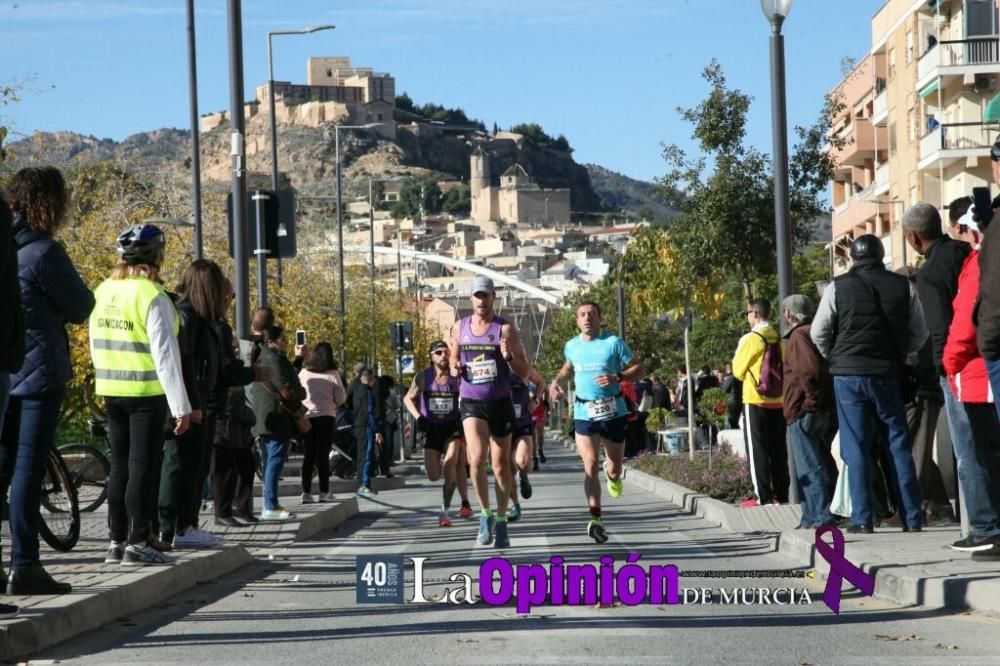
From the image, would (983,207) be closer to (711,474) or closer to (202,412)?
(202,412)

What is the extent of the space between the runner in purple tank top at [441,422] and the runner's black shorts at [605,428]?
405 centimetres

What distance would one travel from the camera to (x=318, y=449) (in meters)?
21.3

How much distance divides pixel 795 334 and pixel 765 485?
3.47 metres

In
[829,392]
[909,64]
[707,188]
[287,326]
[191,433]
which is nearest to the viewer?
[191,433]

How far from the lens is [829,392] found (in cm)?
1393

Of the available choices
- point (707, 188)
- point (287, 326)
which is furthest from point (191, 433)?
point (287, 326)

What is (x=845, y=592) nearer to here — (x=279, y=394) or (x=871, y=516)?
(x=871, y=516)

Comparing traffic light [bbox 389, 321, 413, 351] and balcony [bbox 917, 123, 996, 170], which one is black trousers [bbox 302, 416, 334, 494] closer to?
traffic light [bbox 389, 321, 413, 351]

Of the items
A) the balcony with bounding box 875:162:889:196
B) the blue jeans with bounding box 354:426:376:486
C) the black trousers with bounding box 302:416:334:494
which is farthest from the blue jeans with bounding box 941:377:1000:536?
the balcony with bounding box 875:162:889:196

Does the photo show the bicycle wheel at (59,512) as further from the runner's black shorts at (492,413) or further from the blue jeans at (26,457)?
the blue jeans at (26,457)

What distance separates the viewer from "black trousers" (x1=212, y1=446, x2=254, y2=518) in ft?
52.4

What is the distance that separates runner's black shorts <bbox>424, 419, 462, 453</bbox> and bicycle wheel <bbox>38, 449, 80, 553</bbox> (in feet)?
20.1

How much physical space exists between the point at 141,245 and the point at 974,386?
200 inches

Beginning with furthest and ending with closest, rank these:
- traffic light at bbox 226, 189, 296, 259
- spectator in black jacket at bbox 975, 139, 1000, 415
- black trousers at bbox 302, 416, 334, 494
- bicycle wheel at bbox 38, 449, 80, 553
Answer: black trousers at bbox 302, 416, 334, 494, traffic light at bbox 226, 189, 296, 259, bicycle wheel at bbox 38, 449, 80, 553, spectator in black jacket at bbox 975, 139, 1000, 415
